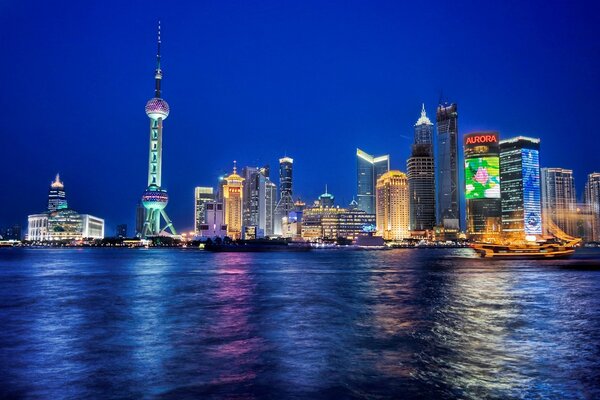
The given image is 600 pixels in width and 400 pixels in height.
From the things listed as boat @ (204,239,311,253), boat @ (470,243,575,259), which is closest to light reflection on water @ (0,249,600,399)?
boat @ (470,243,575,259)

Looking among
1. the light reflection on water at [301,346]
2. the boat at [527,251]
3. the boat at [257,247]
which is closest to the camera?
the light reflection on water at [301,346]

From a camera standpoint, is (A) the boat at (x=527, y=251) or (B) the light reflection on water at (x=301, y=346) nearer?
(B) the light reflection on water at (x=301, y=346)

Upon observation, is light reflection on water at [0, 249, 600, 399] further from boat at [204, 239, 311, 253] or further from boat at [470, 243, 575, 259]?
boat at [204, 239, 311, 253]

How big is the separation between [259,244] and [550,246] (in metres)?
107

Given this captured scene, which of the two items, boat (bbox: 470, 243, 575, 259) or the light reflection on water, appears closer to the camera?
the light reflection on water

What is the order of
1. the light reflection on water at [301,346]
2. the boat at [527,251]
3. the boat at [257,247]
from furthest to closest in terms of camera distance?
1. the boat at [257,247]
2. the boat at [527,251]
3. the light reflection on water at [301,346]

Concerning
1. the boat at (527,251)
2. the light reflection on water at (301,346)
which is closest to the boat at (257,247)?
the boat at (527,251)

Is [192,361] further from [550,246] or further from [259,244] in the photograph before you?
[259,244]

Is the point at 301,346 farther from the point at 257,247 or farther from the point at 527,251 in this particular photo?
the point at 257,247

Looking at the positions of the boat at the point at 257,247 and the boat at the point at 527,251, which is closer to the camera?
the boat at the point at 527,251

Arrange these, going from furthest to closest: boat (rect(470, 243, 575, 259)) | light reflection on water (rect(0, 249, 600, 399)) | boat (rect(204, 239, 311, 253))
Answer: boat (rect(204, 239, 311, 253)) → boat (rect(470, 243, 575, 259)) → light reflection on water (rect(0, 249, 600, 399))

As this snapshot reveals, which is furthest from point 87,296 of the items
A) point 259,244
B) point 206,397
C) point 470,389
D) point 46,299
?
point 259,244

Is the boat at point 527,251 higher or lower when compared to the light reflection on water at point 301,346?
higher

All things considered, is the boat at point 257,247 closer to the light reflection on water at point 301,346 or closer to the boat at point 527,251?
the boat at point 527,251
